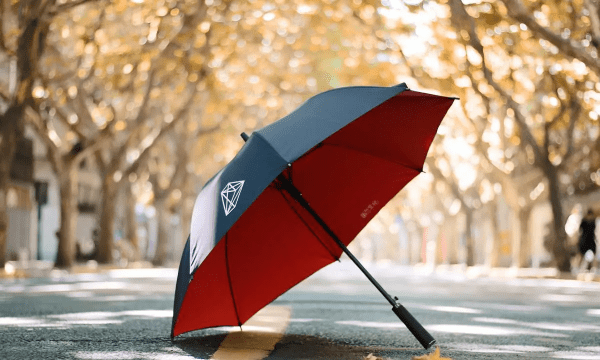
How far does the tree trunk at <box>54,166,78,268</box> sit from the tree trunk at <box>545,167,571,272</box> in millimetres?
11832

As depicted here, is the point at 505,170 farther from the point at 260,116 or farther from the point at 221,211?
the point at 221,211

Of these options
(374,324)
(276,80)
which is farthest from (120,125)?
(374,324)

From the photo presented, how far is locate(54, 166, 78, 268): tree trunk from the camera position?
2342cm

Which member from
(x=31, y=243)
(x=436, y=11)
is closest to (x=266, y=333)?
(x=436, y=11)

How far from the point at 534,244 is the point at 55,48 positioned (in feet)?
131

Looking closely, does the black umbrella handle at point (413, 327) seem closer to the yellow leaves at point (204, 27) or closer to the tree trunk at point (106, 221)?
the yellow leaves at point (204, 27)

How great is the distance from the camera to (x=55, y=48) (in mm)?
22844

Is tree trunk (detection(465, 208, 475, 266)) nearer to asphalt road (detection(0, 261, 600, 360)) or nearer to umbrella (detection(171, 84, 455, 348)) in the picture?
asphalt road (detection(0, 261, 600, 360))

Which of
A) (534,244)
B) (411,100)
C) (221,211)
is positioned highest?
(411,100)

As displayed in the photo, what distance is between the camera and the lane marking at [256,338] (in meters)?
6.27

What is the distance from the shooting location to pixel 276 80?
28234mm

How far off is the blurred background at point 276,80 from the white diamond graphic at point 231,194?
8402 mm

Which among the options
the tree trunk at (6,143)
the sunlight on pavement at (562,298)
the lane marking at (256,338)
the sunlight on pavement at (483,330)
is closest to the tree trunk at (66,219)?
the tree trunk at (6,143)

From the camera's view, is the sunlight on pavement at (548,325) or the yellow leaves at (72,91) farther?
the yellow leaves at (72,91)
